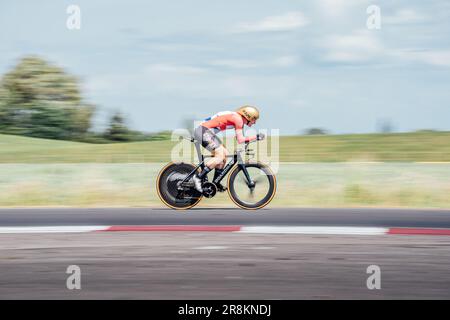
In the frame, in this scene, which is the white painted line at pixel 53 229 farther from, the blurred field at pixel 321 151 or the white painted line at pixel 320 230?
the blurred field at pixel 321 151

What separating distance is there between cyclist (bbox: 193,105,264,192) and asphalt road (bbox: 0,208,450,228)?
0.72 metres

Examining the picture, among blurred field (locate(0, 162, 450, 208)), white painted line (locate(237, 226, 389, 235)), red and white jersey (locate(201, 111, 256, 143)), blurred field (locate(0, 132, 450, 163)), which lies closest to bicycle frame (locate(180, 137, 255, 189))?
red and white jersey (locate(201, 111, 256, 143))

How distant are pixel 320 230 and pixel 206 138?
9.06 feet

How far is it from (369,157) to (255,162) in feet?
82.0

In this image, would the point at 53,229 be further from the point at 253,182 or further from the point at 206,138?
the point at 253,182

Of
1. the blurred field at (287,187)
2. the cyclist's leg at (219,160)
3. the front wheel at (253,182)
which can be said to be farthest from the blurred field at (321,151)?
the cyclist's leg at (219,160)

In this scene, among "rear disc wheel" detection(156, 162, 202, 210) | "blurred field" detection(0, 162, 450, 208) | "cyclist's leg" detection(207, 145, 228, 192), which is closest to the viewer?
"cyclist's leg" detection(207, 145, 228, 192)

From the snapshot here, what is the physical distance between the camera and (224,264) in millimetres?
7957

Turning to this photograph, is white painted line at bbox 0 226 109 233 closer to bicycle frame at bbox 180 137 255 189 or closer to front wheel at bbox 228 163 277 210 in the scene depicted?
bicycle frame at bbox 180 137 255 189

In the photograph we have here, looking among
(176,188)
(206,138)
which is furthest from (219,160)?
(176,188)

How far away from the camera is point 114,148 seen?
51156 mm

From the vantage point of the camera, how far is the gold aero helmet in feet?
41.4
